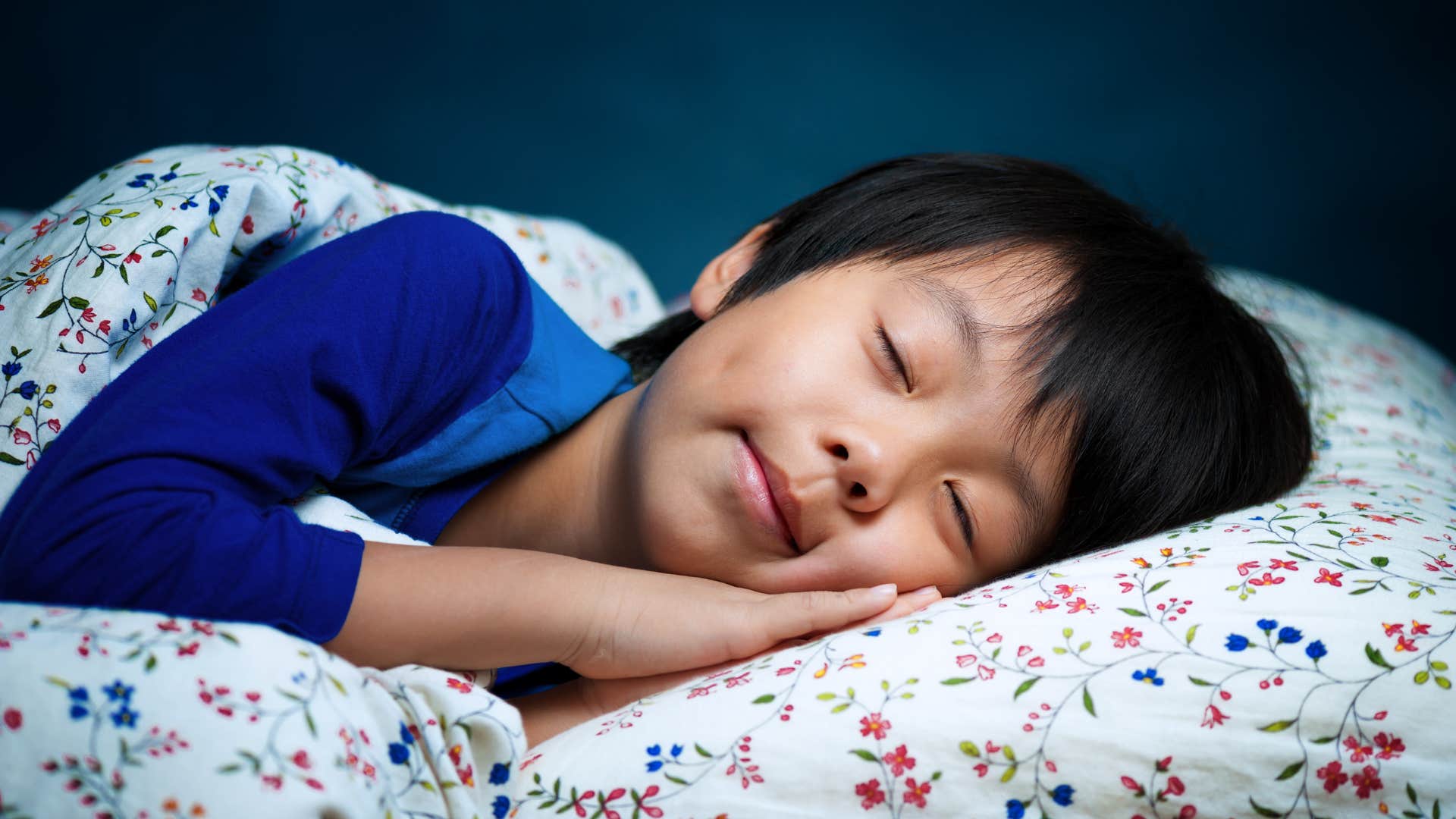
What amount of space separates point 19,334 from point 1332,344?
1.87 metres

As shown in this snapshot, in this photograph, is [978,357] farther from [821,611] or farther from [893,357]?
[821,611]

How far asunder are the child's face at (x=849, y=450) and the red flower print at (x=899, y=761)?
0.75 ft

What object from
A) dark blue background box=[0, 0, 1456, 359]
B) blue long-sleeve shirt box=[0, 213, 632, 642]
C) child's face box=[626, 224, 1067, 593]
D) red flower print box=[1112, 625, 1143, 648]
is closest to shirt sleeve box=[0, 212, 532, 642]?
blue long-sleeve shirt box=[0, 213, 632, 642]

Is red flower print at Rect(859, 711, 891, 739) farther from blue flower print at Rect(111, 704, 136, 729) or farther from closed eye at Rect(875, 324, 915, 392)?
blue flower print at Rect(111, 704, 136, 729)

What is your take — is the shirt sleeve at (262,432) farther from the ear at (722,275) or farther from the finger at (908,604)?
the finger at (908,604)

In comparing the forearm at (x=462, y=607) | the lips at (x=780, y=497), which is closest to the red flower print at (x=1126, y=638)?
the lips at (x=780, y=497)

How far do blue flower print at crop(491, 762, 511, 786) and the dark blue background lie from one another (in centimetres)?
198

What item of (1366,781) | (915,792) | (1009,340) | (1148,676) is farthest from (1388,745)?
(1009,340)

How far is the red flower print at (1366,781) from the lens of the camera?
0.69 metres

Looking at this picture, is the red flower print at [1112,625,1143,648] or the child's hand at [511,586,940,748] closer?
the red flower print at [1112,625,1143,648]

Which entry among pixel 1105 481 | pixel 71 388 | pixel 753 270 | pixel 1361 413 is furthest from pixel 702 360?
pixel 1361 413

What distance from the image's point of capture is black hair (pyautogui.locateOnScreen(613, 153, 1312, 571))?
0.97 m

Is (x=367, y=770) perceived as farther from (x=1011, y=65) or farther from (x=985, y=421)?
(x=1011, y=65)

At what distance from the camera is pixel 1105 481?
981 millimetres
